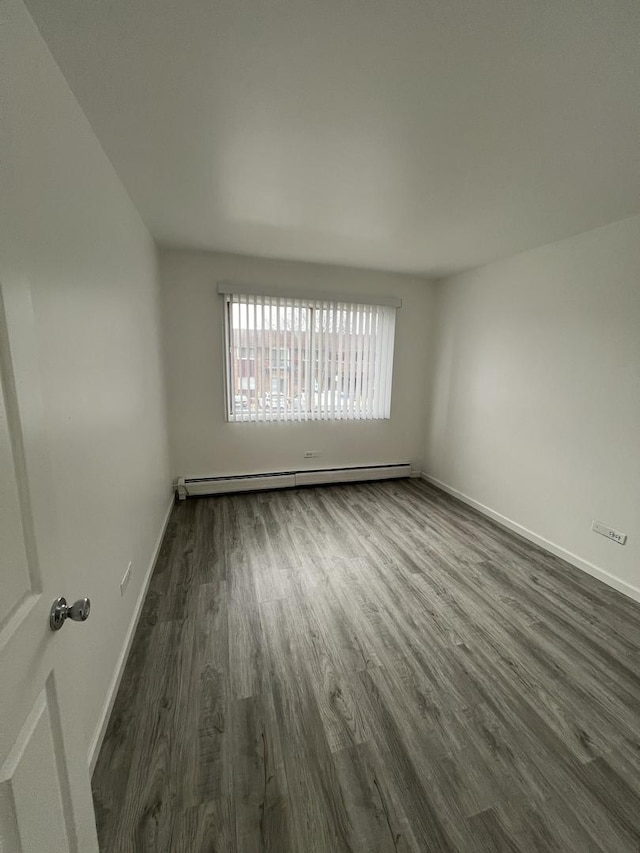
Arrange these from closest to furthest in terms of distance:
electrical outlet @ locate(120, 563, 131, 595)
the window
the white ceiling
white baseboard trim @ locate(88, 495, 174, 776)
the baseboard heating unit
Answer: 1. the white ceiling
2. white baseboard trim @ locate(88, 495, 174, 776)
3. electrical outlet @ locate(120, 563, 131, 595)
4. the window
5. the baseboard heating unit

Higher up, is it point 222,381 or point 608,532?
point 222,381

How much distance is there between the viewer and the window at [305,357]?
3289mm

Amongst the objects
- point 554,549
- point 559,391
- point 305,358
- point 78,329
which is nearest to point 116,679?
point 78,329

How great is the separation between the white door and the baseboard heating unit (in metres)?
2.72

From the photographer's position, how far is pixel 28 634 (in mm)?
606

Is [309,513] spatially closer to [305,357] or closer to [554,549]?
[305,357]

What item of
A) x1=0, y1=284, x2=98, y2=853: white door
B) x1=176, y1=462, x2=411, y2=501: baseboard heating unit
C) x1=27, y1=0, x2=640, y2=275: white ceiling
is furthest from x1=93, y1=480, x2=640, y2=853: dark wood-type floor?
x1=27, y1=0, x2=640, y2=275: white ceiling

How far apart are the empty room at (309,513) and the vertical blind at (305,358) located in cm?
41

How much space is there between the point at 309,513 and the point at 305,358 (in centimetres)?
163

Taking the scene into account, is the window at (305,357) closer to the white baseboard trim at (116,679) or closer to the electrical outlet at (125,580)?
the white baseboard trim at (116,679)

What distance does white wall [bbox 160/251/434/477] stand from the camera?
10.3 feet

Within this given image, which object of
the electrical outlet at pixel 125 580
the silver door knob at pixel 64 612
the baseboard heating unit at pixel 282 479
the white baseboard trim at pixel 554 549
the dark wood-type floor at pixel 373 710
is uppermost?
the silver door knob at pixel 64 612

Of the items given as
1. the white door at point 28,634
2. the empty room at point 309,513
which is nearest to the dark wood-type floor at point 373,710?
the empty room at point 309,513

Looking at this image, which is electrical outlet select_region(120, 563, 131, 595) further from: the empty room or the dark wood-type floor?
the dark wood-type floor
